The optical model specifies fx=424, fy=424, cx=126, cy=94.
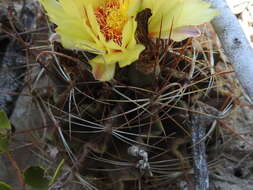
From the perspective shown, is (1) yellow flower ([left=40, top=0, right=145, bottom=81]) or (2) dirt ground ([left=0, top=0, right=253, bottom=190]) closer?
(1) yellow flower ([left=40, top=0, right=145, bottom=81])

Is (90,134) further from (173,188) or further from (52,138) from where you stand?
(173,188)

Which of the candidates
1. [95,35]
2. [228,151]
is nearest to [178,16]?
[95,35]

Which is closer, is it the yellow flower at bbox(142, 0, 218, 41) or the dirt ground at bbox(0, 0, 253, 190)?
the yellow flower at bbox(142, 0, 218, 41)

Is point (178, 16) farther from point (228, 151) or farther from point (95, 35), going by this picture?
point (228, 151)

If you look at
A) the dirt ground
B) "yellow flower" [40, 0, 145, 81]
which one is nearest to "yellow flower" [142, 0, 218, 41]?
"yellow flower" [40, 0, 145, 81]

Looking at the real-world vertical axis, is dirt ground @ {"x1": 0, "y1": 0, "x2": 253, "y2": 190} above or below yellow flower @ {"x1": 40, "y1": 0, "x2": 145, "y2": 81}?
below

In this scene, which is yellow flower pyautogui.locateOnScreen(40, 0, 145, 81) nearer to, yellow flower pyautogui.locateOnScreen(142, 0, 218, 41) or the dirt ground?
yellow flower pyautogui.locateOnScreen(142, 0, 218, 41)
